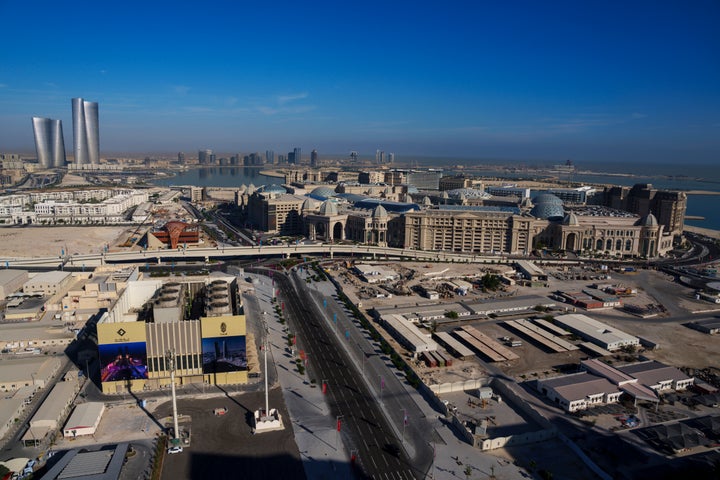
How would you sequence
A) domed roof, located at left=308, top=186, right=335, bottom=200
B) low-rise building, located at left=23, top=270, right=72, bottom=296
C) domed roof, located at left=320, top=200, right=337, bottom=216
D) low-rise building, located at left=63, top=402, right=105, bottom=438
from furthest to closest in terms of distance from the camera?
domed roof, located at left=308, top=186, right=335, bottom=200 → domed roof, located at left=320, top=200, right=337, bottom=216 → low-rise building, located at left=23, top=270, right=72, bottom=296 → low-rise building, located at left=63, top=402, right=105, bottom=438

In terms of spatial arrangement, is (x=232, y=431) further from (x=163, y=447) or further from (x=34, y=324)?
(x=34, y=324)

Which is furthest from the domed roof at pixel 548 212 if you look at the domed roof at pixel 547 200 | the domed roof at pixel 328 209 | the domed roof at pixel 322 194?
the domed roof at pixel 322 194

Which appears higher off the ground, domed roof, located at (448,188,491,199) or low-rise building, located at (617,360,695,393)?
domed roof, located at (448,188,491,199)

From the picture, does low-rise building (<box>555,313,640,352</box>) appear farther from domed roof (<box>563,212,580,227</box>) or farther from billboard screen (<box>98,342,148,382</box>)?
domed roof (<box>563,212,580,227</box>)

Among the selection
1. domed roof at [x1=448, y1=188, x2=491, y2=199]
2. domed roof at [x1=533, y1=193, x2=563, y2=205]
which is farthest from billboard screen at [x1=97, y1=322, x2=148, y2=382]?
domed roof at [x1=448, y1=188, x2=491, y2=199]

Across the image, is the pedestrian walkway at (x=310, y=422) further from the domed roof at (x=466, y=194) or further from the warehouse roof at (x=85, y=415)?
the domed roof at (x=466, y=194)

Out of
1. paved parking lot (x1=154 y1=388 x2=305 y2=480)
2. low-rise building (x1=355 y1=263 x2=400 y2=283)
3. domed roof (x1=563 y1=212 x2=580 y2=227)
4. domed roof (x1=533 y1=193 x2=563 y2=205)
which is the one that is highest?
domed roof (x1=533 y1=193 x2=563 y2=205)
